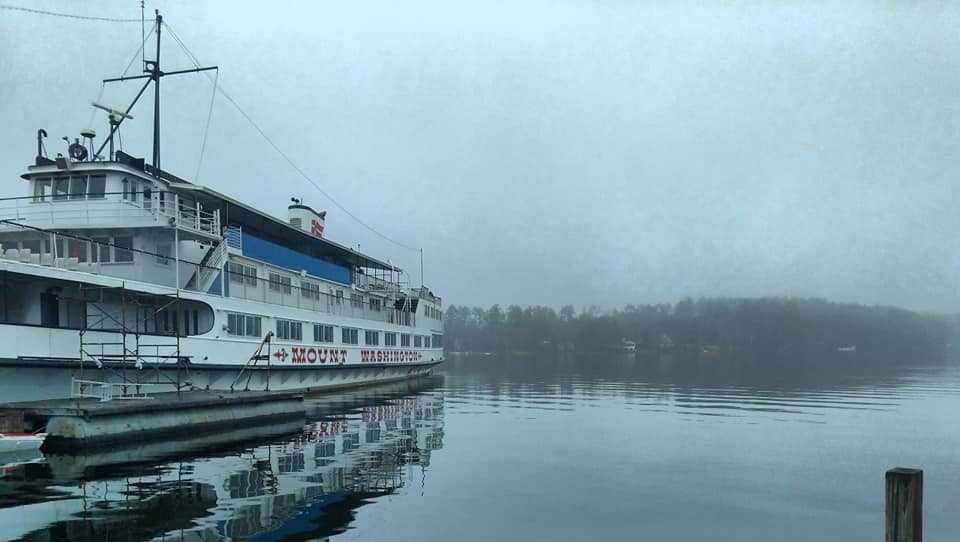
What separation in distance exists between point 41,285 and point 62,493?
12022 millimetres

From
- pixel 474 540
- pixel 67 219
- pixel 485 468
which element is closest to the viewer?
pixel 474 540

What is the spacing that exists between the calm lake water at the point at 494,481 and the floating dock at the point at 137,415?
2.30 ft

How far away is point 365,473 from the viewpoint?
1583cm

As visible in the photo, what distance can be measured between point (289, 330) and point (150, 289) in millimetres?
11235

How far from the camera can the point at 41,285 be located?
75.4ft

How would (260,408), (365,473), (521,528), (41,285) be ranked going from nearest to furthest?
(521,528) → (365,473) → (41,285) → (260,408)

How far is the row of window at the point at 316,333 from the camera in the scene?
3094 centimetres

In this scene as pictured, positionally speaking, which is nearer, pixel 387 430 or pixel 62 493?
pixel 62 493

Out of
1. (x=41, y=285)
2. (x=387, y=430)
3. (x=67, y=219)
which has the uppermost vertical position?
(x=67, y=219)

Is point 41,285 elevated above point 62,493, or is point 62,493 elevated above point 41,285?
point 41,285

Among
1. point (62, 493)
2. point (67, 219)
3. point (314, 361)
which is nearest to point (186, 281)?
point (67, 219)

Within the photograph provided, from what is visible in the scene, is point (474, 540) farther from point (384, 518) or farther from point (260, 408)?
point (260, 408)

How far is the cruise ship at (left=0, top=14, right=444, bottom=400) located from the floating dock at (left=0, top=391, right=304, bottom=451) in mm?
1819

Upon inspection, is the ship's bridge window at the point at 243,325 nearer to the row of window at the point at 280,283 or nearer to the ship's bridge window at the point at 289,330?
the row of window at the point at 280,283
